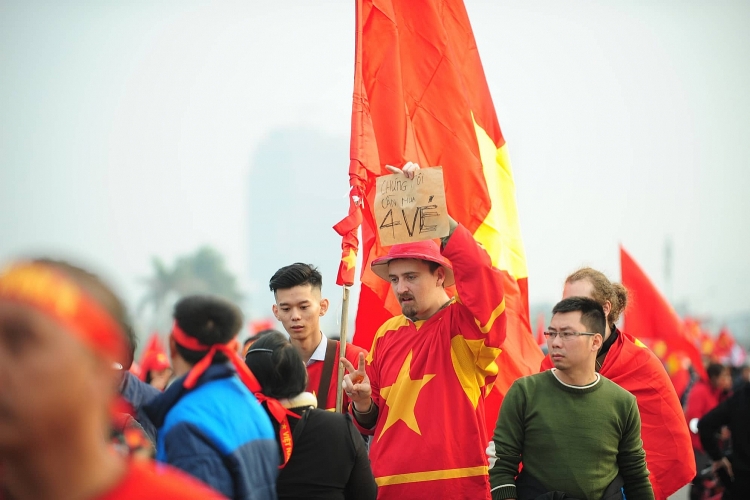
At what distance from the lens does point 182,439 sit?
265 centimetres

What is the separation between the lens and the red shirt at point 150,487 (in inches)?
57.3

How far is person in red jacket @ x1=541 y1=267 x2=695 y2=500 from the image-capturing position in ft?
15.0

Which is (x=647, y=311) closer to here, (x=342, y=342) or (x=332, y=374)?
(x=332, y=374)

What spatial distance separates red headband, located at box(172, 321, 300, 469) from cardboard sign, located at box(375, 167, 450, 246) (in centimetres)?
132

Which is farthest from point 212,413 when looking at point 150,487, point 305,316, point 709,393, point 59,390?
point 709,393

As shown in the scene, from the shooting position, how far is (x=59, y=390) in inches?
54.7

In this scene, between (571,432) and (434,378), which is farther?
(434,378)

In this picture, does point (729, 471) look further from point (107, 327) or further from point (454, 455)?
point (107, 327)

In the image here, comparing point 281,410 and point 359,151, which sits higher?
point 359,151

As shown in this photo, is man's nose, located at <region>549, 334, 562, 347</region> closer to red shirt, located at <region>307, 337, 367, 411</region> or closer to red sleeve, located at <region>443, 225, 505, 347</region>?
red sleeve, located at <region>443, 225, 505, 347</region>

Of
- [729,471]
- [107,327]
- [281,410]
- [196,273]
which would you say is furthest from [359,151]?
[196,273]

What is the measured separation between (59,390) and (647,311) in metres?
8.45

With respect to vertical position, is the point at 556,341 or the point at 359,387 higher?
the point at 556,341

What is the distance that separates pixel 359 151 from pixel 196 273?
105 metres
